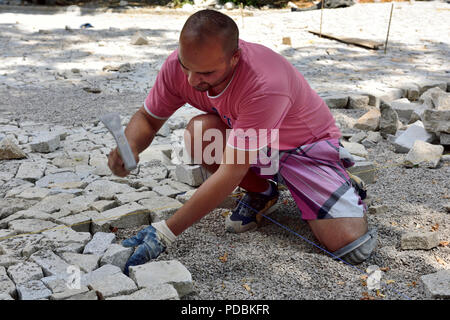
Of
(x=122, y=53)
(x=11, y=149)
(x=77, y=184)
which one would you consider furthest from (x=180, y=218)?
(x=122, y=53)

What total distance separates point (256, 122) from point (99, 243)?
101 cm

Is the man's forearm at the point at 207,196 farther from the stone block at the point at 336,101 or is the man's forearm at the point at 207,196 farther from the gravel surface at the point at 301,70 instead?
the stone block at the point at 336,101

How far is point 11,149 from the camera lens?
370 cm

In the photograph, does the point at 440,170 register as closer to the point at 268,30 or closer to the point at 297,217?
the point at 297,217

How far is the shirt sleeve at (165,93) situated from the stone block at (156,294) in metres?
1.02

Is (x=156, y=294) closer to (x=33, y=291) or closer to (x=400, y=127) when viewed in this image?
(x=33, y=291)

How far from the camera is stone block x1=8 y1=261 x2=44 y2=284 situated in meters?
2.18

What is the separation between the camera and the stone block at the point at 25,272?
2.18 metres

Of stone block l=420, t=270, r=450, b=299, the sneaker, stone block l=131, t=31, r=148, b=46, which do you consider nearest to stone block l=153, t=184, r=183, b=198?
the sneaker

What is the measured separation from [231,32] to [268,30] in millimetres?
7314

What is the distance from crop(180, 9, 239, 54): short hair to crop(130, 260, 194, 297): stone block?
0.93m

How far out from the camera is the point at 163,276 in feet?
6.92

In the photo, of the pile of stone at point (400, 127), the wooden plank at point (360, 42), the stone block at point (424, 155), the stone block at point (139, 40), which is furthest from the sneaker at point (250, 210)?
the stone block at point (139, 40)

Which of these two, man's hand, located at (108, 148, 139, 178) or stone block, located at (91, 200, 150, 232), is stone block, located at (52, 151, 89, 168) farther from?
man's hand, located at (108, 148, 139, 178)
